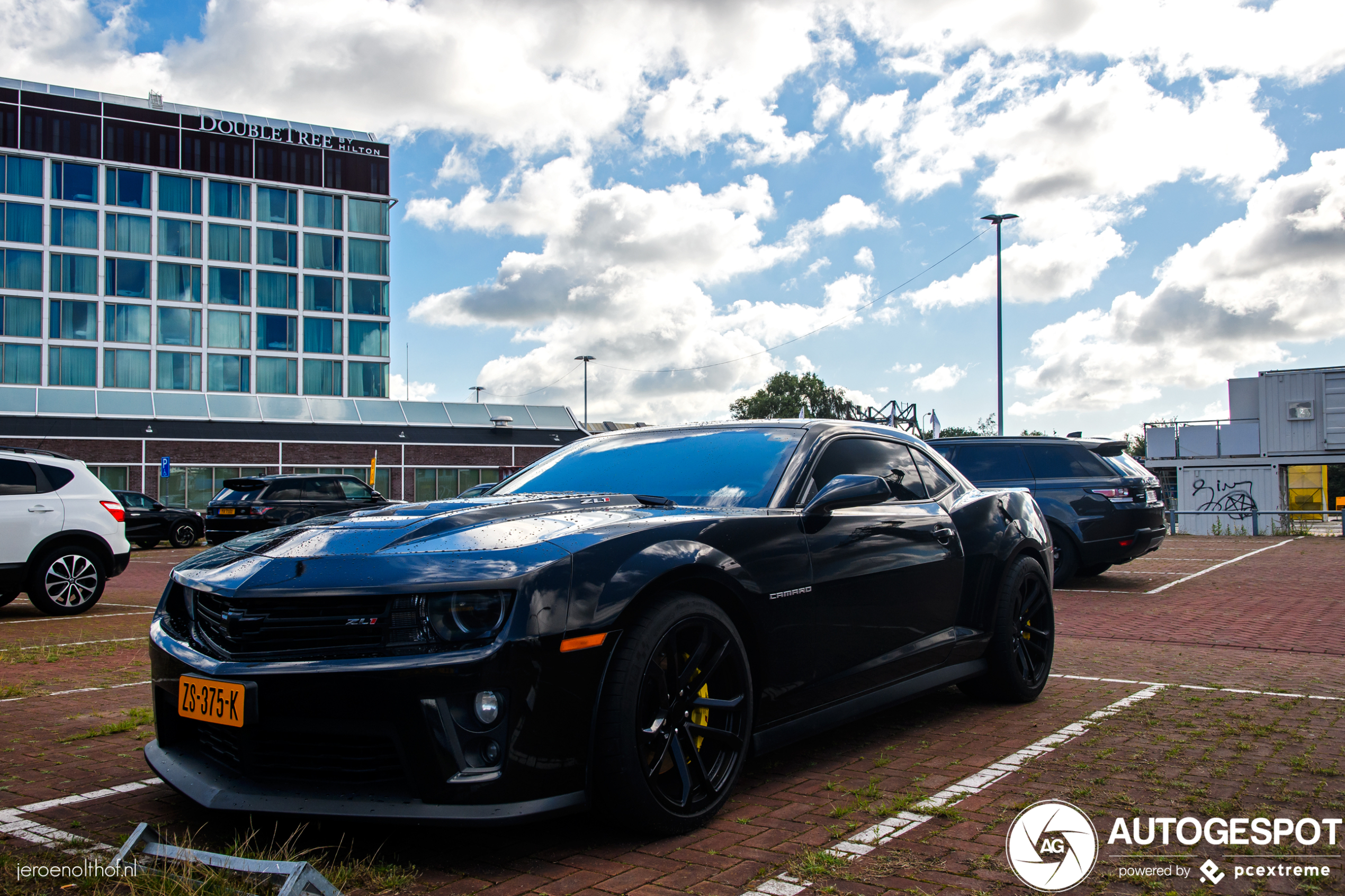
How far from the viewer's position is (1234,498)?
4362 cm

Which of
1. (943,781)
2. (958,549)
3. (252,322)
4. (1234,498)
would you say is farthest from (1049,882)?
(252,322)

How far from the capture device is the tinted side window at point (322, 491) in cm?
A: 2156

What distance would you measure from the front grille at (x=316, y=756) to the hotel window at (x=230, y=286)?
63025 mm

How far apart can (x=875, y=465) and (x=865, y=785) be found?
5.30ft

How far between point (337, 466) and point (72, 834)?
4173cm

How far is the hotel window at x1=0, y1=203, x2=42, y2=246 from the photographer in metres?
54.8

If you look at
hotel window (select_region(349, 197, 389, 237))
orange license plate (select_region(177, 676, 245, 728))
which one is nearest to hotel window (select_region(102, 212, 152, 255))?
hotel window (select_region(349, 197, 389, 237))

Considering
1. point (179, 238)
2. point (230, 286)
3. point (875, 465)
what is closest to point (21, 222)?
point (179, 238)

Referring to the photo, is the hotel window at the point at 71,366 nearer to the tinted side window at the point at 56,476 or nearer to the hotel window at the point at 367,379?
the hotel window at the point at 367,379

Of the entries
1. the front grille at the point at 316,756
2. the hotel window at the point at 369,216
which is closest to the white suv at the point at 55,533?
the front grille at the point at 316,756

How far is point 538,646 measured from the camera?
115 inches

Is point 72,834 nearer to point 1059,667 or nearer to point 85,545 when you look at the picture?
A: point 1059,667

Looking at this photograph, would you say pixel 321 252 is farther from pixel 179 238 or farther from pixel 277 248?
pixel 179 238

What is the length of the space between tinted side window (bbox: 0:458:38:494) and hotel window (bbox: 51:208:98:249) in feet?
181
